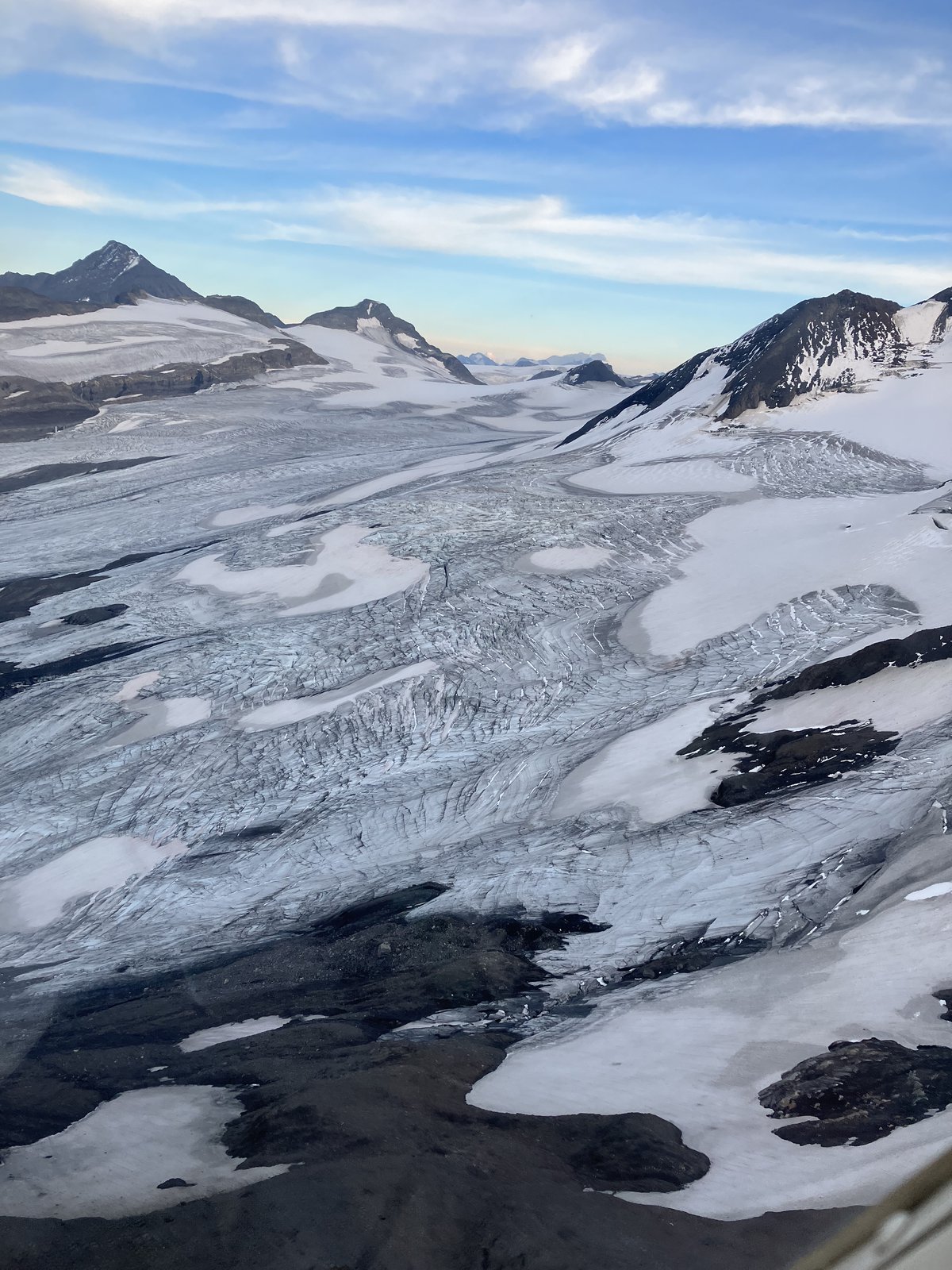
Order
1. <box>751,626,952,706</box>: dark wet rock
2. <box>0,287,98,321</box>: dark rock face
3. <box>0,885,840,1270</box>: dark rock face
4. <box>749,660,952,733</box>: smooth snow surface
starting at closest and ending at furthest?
<box>0,885,840,1270</box>: dark rock face < <box>749,660,952,733</box>: smooth snow surface < <box>751,626,952,706</box>: dark wet rock < <box>0,287,98,321</box>: dark rock face

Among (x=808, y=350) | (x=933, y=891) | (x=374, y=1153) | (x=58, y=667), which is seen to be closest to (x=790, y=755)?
(x=933, y=891)

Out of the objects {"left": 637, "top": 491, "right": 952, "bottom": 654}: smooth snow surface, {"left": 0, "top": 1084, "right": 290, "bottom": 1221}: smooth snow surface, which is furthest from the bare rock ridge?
{"left": 0, "top": 1084, "right": 290, "bottom": 1221}: smooth snow surface

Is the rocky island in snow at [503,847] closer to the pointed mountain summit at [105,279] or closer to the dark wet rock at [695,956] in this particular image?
the dark wet rock at [695,956]

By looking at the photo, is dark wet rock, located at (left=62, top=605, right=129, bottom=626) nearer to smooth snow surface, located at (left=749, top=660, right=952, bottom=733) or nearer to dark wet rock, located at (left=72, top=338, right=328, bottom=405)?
smooth snow surface, located at (left=749, top=660, right=952, bottom=733)

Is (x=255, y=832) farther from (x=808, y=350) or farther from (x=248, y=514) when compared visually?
(x=808, y=350)

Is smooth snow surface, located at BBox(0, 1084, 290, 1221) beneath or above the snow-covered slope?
beneath

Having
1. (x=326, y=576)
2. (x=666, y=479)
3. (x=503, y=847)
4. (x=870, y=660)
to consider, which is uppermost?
(x=666, y=479)

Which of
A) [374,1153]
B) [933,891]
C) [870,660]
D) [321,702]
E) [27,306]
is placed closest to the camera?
[374,1153]
